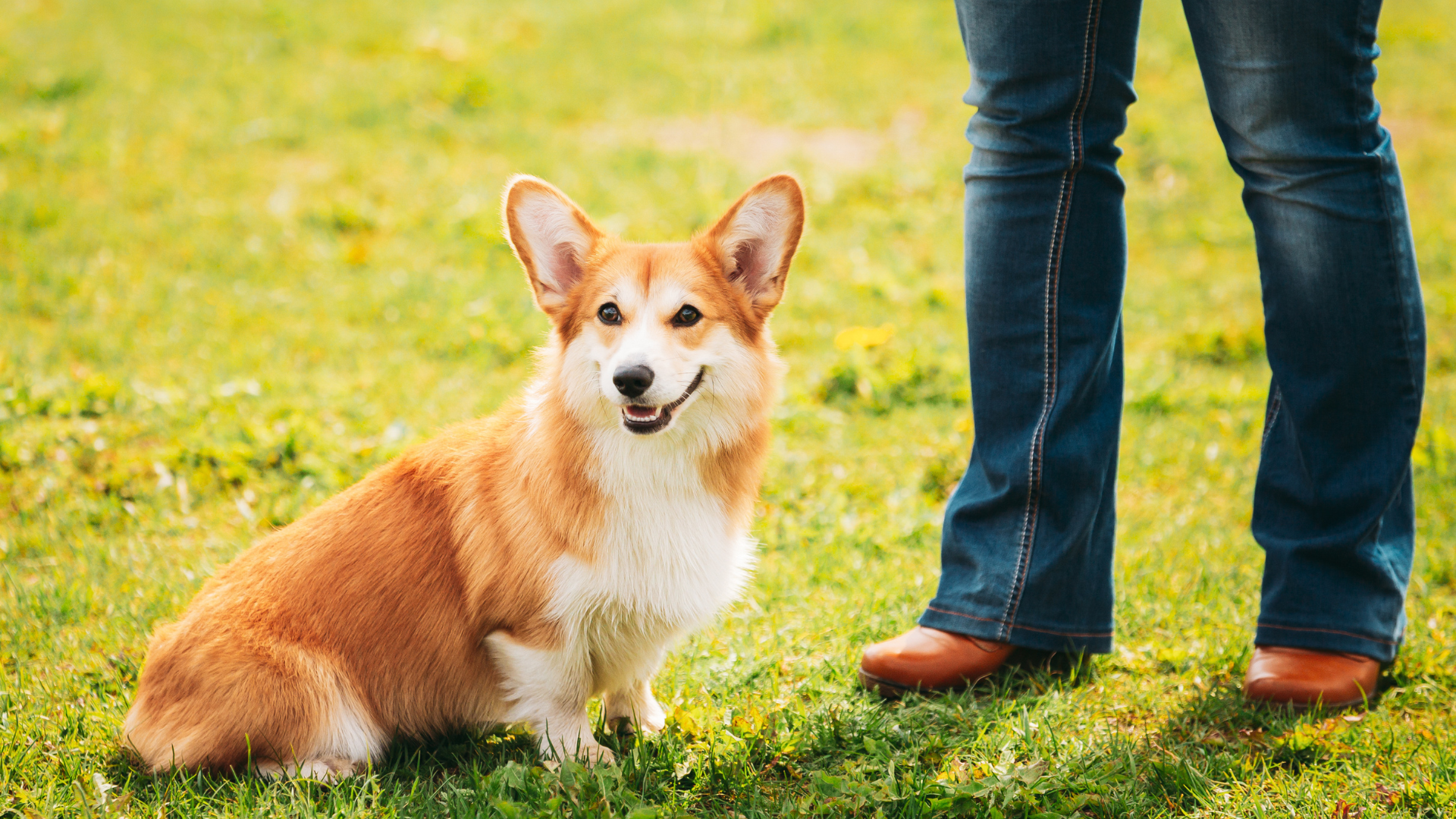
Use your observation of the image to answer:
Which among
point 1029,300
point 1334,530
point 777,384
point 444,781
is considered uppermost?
point 1029,300

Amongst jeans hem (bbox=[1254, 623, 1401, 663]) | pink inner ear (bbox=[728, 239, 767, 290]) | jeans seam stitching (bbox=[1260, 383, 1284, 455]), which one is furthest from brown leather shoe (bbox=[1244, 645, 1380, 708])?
pink inner ear (bbox=[728, 239, 767, 290])

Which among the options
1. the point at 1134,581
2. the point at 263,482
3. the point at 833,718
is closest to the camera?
the point at 833,718

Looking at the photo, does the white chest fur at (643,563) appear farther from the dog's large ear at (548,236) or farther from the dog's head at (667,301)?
the dog's large ear at (548,236)

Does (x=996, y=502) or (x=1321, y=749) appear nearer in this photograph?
(x=1321, y=749)

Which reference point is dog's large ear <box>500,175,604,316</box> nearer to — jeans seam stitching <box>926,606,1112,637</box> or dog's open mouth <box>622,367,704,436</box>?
dog's open mouth <box>622,367,704,436</box>

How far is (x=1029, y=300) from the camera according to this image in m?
2.64

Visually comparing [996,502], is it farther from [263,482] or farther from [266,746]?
[263,482]

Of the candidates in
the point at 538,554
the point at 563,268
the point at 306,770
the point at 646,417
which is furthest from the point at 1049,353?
the point at 306,770

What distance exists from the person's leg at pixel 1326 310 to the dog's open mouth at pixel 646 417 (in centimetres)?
142

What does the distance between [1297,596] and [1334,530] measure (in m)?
0.19

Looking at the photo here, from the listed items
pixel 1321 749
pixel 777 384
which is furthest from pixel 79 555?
pixel 1321 749

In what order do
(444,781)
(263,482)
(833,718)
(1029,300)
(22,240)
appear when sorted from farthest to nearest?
(22,240)
(263,482)
(1029,300)
(833,718)
(444,781)

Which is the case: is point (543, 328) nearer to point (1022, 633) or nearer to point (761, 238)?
point (761, 238)

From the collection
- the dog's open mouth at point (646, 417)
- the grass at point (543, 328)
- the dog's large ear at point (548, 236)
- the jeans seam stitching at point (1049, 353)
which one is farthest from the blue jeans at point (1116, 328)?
the dog's large ear at point (548, 236)
